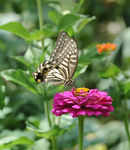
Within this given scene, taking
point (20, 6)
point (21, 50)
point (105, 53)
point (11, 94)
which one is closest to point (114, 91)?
point (105, 53)

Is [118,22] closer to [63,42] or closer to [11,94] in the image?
[11,94]

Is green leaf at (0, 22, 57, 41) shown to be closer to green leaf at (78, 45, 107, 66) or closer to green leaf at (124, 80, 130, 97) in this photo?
green leaf at (78, 45, 107, 66)

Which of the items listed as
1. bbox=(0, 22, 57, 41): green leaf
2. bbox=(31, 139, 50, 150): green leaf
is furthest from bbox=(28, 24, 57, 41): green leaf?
bbox=(31, 139, 50, 150): green leaf

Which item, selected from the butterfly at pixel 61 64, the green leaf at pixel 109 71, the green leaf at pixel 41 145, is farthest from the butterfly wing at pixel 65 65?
the green leaf at pixel 41 145

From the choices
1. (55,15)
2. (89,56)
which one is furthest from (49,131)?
(55,15)

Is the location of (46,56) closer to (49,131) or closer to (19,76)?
(19,76)

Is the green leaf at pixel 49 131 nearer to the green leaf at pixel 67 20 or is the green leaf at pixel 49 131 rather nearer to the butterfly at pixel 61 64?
A: the butterfly at pixel 61 64
